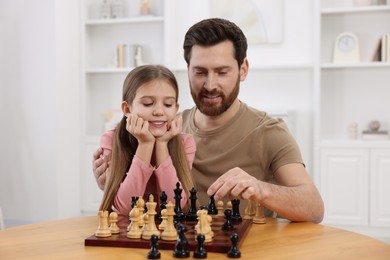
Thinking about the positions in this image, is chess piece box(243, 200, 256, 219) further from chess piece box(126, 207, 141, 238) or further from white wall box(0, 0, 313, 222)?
white wall box(0, 0, 313, 222)

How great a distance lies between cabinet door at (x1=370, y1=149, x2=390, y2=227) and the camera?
192 inches

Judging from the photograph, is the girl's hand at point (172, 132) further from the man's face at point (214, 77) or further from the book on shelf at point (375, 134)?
the book on shelf at point (375, 134)

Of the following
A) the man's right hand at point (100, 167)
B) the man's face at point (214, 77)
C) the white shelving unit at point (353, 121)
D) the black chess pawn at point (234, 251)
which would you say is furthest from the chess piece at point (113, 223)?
the white shelving unit at point (353, 121)

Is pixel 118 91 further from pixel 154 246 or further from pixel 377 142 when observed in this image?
pixel 154 246

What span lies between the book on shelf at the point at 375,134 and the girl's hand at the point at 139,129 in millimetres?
3591

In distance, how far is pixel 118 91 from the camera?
5883mm

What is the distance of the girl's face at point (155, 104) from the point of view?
191cm

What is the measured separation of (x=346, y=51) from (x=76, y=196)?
10.2 ft

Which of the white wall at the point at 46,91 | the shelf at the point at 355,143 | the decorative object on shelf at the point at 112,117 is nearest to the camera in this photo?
the shelf at the point at 355,143

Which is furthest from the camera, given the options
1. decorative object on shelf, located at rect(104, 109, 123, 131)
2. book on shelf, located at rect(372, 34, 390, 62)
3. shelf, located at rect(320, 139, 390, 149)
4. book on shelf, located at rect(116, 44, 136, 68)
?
decorative object on shelf, located at rect(104, 109, 123, 131)

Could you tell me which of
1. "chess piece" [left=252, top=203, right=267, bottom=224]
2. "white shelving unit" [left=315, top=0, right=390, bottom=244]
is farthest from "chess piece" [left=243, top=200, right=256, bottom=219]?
"white shelving unit" [left=315, top=0, right=390, bottom=244]

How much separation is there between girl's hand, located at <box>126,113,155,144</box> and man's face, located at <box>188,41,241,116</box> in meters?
0.49

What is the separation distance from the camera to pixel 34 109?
5.36 meters

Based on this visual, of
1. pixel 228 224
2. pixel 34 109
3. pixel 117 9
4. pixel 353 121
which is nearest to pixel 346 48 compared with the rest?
pixel 353 121
